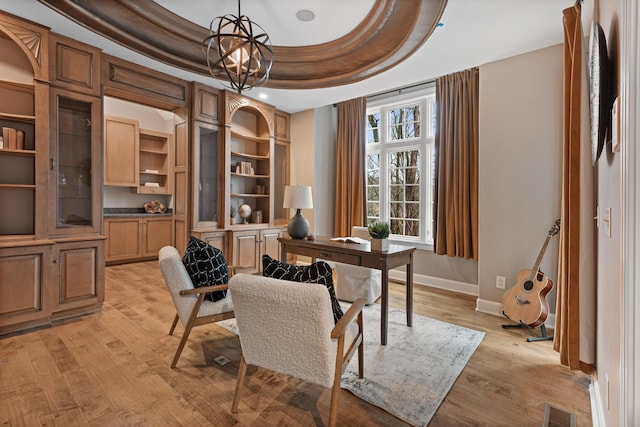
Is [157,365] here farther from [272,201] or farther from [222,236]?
[272,201]

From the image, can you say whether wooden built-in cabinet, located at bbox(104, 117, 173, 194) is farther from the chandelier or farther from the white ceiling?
the chandelier

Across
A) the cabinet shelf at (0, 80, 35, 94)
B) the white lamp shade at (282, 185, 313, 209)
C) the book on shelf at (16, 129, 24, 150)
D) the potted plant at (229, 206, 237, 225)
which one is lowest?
the potted plant at (229, 206, 237, 225)

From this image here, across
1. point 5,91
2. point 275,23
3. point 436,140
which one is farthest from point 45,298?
point 436,140

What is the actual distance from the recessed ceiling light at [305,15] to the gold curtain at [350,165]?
2185 millimetres

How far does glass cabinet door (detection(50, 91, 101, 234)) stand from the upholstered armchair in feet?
8.97

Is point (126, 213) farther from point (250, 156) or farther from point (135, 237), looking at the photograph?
point (250, 156)

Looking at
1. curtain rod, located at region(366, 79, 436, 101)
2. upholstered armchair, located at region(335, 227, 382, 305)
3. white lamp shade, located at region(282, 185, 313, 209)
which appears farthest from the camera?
curtain rod, located at region(366, 79, 436, 101)

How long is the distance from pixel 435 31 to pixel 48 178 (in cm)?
388

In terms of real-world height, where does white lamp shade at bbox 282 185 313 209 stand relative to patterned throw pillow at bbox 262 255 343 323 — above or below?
above

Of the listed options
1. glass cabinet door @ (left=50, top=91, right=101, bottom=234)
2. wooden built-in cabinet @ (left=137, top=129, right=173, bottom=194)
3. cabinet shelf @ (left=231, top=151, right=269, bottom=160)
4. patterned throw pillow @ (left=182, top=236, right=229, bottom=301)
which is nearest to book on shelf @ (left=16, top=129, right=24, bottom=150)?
glass cabinet door @ (left=50, top=91, right=101, bottom=234)

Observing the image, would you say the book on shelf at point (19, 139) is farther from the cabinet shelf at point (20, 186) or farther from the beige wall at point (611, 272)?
the beige wall at point (611, 272)

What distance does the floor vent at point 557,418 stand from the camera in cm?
171

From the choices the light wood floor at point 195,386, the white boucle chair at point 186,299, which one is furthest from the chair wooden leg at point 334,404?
the white boucle chair at point 186,299

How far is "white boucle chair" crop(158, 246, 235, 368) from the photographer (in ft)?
7.13
